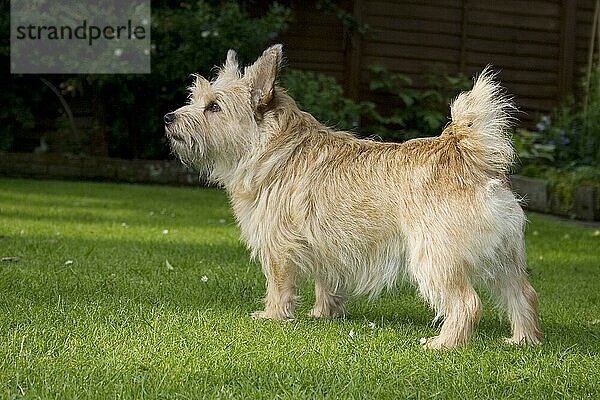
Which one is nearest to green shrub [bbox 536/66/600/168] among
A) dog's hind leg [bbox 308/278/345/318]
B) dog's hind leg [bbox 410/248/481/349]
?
dog's hind leg [bbox 308/278/345/318]

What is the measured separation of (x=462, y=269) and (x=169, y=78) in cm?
956

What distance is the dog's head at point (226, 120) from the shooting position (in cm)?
452

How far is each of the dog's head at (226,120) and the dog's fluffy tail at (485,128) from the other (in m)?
0.95

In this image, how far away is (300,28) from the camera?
45.0 ft

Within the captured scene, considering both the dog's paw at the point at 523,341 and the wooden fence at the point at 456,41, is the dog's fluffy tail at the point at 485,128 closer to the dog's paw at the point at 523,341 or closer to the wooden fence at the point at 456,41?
the dog's paw at the point at 523,341

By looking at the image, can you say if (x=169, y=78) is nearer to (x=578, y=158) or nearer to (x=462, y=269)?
(x=578, y=158)

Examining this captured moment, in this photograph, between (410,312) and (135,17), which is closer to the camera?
(410,312)

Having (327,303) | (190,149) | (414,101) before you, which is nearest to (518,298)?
(327,303)

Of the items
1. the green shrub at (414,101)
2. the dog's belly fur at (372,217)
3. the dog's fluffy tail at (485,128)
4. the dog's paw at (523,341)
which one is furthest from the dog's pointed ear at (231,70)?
the green shrub at (414,101)

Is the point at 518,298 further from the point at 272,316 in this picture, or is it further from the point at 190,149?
the point at 190,149

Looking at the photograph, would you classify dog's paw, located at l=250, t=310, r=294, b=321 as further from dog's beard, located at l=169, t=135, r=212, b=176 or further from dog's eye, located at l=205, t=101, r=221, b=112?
dog's eye, located at l=205, t=101, r=221, b=112

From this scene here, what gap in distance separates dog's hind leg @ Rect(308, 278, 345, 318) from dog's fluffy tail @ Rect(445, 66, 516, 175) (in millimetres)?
1040

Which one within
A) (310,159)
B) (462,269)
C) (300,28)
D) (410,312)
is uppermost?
(300,28)

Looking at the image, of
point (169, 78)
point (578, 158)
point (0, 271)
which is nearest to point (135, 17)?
point (169, 78)
